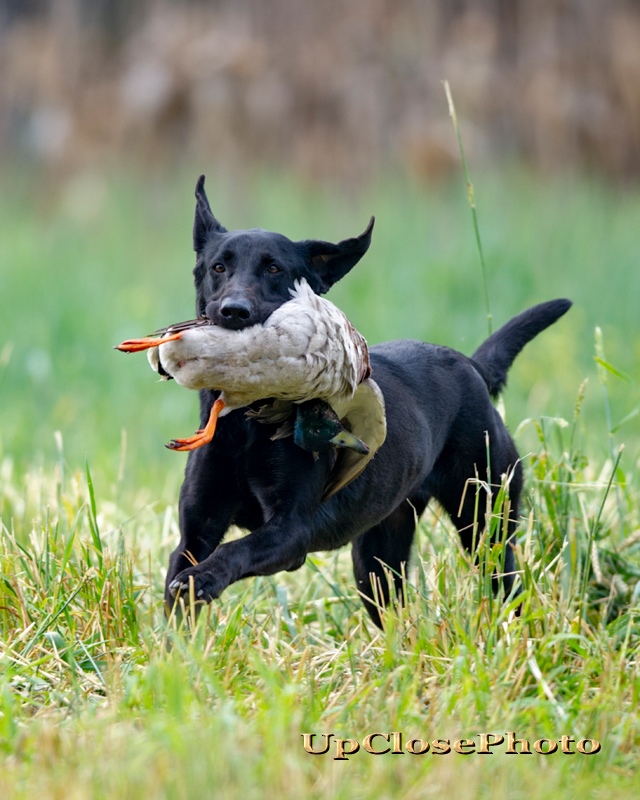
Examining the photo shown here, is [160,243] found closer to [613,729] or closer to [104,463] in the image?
[104,463]

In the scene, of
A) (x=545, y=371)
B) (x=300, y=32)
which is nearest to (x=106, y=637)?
(x=545, y=371)

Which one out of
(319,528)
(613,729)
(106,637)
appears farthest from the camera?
(319,528)

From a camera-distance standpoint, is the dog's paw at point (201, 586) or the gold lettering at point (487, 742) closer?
the gold lettering at point (487, 742)

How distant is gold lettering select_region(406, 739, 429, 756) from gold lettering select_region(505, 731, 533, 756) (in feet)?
0.58

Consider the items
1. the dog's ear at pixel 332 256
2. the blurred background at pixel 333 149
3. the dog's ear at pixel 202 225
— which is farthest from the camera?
the blurred background at pixel 333 149

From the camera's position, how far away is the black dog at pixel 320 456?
2648mm

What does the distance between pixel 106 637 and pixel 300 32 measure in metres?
12.6

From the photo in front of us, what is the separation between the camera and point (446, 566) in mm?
2865

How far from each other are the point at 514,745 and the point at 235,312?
4.08 ft

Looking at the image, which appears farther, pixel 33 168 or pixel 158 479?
pixel 33 168

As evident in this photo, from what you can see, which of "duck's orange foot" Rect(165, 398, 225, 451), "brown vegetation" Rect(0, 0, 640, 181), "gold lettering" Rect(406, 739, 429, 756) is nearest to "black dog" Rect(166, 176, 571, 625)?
"duck's orange foot" Rect(165, 398, 225, 451)

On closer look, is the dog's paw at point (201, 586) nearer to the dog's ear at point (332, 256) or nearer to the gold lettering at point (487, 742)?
the gold lettering at point (487, 742)

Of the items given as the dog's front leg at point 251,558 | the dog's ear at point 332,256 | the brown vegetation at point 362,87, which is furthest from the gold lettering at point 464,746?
the brown vegetation at point 362,87

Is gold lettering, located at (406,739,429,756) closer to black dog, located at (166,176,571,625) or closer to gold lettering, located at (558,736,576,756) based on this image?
gold lettering, located at (558,736,576,756)
